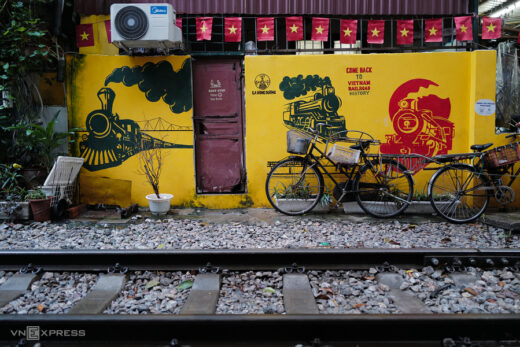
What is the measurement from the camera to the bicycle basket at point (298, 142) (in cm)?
568

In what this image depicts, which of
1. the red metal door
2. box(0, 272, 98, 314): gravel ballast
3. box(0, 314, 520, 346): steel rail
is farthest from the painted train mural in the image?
box(0, 314, 520, 346): steel rail

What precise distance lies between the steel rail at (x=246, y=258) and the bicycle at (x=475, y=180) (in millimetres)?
2046

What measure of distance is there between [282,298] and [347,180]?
332 cm

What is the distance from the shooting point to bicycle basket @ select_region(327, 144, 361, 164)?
5613 millimetres

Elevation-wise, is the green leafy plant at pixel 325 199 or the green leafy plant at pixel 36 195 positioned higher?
the green leafy plant at pixel 36 195

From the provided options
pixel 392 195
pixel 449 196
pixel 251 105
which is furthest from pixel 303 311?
pixel 251 105

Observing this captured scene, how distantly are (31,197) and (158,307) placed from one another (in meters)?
3.98

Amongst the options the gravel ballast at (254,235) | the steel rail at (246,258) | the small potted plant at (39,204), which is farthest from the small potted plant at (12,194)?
the steel rail at (246,258)

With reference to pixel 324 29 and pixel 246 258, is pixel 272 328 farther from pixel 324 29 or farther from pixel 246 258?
pixel 324 29

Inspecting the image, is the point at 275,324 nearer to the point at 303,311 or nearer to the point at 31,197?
the point at 303,311

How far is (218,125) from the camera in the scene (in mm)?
6852

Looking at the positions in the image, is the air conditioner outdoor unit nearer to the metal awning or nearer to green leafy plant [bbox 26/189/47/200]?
the metal awning

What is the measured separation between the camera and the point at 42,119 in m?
6.36

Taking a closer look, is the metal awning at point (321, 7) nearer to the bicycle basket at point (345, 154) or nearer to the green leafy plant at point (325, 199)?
the bicycle basket at point (345, 154)
